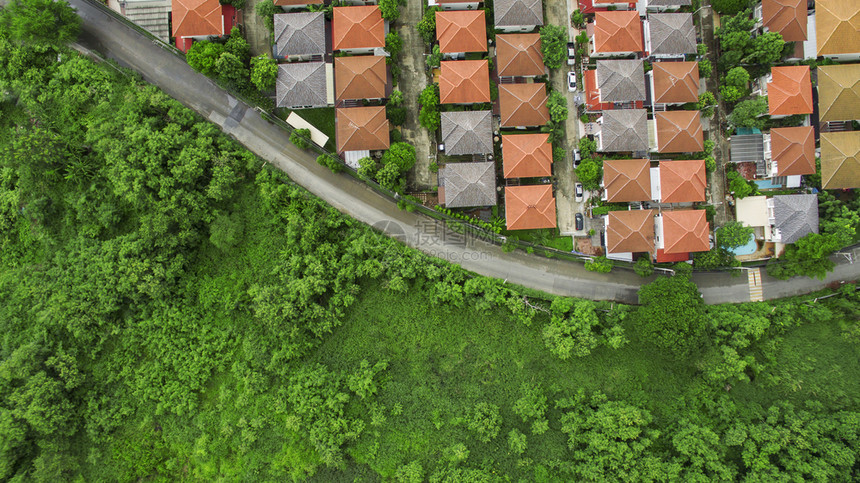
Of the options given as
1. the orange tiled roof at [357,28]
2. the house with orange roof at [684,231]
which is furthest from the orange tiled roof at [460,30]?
the house with orange roof at [684,231]

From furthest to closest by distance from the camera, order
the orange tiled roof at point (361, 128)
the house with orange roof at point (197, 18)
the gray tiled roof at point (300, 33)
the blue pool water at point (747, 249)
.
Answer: the blue pool water at point (747, 249)
the gray tiled roof at point (300, 33)
the orange tiled roof at point (361, 128)
the house with orange roof at point (197, 18)

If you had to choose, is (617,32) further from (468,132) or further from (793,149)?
(793,149)

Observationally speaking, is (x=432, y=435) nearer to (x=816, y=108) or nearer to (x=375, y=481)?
(x=375, y=481)

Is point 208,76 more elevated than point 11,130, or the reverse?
point 208,76

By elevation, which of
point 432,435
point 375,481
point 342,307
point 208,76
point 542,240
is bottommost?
point 375,481

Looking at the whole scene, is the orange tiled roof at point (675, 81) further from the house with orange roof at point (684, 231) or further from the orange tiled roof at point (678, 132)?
the house with orange roof at point (684, 231)

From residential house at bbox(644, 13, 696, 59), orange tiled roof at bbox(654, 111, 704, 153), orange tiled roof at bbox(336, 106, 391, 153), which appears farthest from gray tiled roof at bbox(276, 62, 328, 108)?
orange tiled roof at bbox(654, 111, 704, 153)

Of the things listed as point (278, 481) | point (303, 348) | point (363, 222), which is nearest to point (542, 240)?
point (363, 222)
